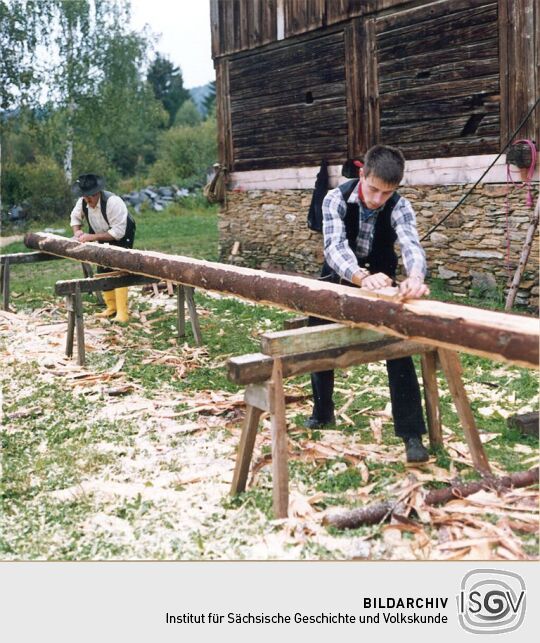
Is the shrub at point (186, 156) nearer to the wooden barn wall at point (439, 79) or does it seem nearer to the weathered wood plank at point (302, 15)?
the weathered wood plank at point (302, 15)

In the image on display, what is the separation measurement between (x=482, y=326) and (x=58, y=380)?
4.88 meters

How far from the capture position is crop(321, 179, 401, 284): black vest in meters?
5.05

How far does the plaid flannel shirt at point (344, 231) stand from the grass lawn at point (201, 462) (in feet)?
4.27

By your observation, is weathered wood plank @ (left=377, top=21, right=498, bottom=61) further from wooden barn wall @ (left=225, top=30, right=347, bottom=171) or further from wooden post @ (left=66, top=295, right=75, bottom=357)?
wooden post @ (left=66, top=295, right=75, bottom=357)

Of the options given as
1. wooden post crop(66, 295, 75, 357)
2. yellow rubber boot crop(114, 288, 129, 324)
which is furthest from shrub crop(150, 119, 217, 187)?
wooden post crop(66, 295, 75, 357)

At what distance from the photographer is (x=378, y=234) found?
5.16 metres

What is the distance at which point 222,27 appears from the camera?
48.2ft

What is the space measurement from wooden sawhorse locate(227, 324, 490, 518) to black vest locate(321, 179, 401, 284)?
0.72 meters

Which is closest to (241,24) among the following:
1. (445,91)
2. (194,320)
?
(445,91)

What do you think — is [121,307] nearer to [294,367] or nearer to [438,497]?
[294,367]

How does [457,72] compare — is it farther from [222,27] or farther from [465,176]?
[222,27]

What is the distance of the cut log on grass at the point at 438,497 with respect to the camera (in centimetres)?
418

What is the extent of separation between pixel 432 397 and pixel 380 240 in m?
1.09
